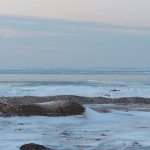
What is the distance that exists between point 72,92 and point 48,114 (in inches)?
→ 653

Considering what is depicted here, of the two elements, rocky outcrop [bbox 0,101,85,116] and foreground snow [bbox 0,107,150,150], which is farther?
rocky outcrop [bbox 0,101,85,116]

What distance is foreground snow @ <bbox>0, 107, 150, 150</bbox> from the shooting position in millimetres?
11672

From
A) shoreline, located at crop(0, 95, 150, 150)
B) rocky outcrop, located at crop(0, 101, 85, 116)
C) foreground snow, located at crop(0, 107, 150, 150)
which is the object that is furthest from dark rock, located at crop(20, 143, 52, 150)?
rocky outcrop, located at crop(0, 101, 85, 116)

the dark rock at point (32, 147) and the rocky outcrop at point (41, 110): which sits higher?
the rocky outcrop at point (41, 110)

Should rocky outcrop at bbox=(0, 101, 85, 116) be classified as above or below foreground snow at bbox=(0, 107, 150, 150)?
above

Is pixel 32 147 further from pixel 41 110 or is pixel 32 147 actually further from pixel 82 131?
pixel 41 110

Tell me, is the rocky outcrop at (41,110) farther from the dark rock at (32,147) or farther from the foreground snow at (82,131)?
the dark rock at (32,147)

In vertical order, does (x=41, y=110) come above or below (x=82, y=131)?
above

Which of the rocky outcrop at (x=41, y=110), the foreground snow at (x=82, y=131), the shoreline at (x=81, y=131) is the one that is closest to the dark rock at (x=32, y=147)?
the shoreline at (x=81, y=131)

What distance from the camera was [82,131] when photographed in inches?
558

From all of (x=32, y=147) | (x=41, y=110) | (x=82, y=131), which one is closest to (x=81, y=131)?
(x=82, y=131)

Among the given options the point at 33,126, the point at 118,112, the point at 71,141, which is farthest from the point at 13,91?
the point at 71,141

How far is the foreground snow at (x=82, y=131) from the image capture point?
11.7 meters

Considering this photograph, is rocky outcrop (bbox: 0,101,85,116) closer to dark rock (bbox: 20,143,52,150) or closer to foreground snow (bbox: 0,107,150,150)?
foreground snow (bbox: 0,107,150,150)
